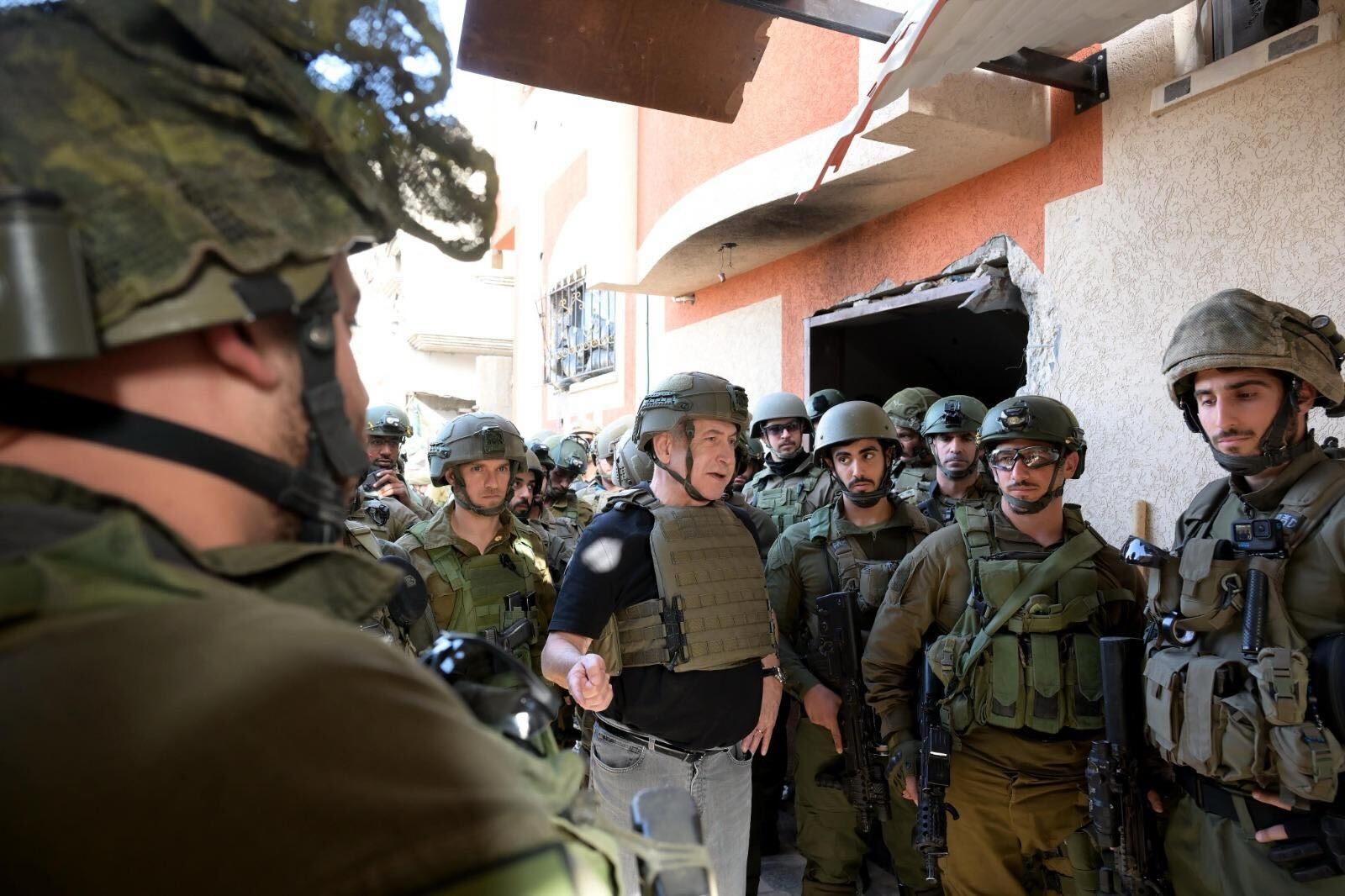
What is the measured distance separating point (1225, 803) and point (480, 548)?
324 cm

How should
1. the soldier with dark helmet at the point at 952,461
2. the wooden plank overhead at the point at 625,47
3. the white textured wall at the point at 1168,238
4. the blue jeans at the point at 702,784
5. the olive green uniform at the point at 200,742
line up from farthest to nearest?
the soldier with dark helmet at the point at 952,461
the wooden plank overhead at the point at 625,47
the white textured wall at the point at 1168,238
the blue jeans at the point at 702,784
the olive green uniform at the point at 200,742

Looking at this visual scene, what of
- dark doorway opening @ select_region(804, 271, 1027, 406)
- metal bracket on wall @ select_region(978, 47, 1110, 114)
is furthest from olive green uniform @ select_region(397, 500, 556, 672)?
metal bracket on wall @ select_region(978, 47, 1110, 114)

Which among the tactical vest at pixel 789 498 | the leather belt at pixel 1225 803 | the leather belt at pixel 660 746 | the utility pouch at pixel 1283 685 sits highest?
the tactical vest at pixel 789 498

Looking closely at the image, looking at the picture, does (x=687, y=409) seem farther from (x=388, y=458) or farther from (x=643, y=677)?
(x=388, y=458)

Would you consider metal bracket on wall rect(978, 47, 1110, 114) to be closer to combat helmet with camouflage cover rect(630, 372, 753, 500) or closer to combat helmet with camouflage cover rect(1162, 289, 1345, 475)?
combat helmet with camouflage cover rect(1162, 289, 1345, 475)

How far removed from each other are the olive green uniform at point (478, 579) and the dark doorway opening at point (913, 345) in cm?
322

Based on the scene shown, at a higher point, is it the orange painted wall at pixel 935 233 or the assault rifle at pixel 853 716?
the orange painted wall at pixel 935 233

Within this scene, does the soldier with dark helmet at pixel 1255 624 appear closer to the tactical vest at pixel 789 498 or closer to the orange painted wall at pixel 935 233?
the orange painted wall at pixel 935 233

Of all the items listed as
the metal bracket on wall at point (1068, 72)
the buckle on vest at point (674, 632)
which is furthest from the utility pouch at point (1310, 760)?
the metal bracket on wall at point (1068, 72)

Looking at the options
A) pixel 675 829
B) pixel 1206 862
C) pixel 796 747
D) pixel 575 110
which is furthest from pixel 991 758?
pixel 575 110

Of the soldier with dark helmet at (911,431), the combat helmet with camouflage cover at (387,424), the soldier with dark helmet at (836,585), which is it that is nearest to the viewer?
the soldier with dark helmet at (836,585)

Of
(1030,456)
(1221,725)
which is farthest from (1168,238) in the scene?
(1221,725)

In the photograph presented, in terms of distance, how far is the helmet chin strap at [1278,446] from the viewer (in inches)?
102

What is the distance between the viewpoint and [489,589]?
13.5 ft
